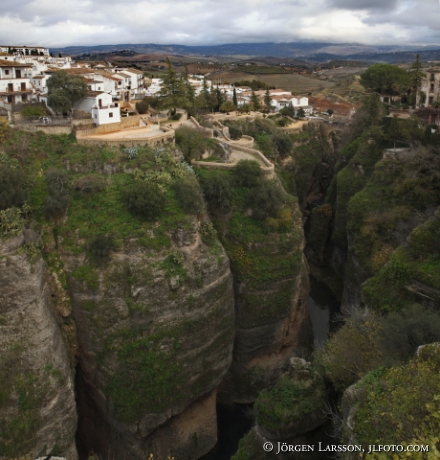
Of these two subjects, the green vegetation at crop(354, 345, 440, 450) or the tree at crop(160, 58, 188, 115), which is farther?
the tree at crop(160, 58, 188, 115)

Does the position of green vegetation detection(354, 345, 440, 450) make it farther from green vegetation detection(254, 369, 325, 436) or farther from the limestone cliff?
Answer: the limestone cliff

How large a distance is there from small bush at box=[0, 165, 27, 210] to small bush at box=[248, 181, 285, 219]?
1458 cm

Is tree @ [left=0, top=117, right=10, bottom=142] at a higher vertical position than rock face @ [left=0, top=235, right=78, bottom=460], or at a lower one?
higher

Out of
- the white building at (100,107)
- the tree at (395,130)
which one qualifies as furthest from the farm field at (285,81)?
the white building at (100,107)

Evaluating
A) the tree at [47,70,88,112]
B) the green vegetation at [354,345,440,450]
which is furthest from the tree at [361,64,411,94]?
the green vegetation at [354,345,440,450]

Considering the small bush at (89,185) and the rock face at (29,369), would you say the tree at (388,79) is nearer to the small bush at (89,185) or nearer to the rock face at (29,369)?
the small bush at (89,185)

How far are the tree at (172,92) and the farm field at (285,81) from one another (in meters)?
71.2

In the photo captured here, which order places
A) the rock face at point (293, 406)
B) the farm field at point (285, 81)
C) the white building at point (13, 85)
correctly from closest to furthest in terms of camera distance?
the rock face at point (293, 406) < the white building at point (13, 85) < the farm field at point (285, 81)

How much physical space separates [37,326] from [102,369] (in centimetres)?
436

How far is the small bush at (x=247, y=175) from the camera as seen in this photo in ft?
104

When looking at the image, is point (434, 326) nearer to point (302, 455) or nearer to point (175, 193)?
point (302, 455)

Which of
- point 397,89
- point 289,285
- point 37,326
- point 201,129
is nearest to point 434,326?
point 289,285

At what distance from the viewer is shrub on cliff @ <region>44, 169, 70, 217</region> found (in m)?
25.2

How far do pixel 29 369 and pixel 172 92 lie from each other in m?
31.6
